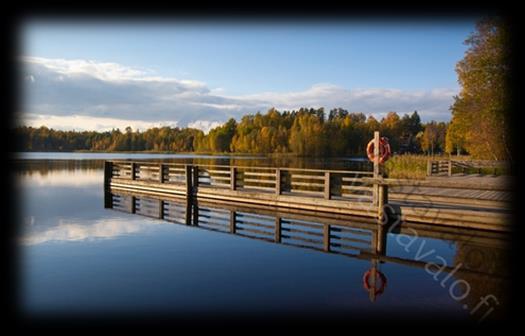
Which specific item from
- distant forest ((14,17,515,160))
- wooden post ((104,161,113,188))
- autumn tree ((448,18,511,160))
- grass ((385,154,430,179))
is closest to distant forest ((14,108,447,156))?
distant forest ((14,17,515,160))

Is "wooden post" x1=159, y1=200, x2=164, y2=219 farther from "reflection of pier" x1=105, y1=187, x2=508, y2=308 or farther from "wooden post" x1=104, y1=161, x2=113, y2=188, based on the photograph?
"wooden post" x1=104, y1=161, x2=113, y2=188

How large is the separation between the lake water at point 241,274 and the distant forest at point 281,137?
6661cm

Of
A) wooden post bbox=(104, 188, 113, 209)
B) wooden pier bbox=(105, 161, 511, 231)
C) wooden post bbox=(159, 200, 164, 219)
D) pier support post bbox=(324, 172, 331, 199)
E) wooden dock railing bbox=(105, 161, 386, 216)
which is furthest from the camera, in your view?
wooden post bbox=(104, 188, 113, 209)

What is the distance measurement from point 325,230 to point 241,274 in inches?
170

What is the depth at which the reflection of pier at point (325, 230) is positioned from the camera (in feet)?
26.2

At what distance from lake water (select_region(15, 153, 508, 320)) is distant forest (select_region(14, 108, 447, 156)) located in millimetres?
66611

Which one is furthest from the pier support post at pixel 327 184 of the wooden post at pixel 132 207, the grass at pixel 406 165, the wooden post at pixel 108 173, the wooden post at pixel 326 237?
the wooden post at pixel 108 173

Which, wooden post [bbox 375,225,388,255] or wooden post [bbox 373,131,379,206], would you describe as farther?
wooden post [bbox 373,131,379,206]

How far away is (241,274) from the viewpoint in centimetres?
756

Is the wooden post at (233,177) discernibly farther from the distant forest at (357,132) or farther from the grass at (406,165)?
the grass at (406,165)

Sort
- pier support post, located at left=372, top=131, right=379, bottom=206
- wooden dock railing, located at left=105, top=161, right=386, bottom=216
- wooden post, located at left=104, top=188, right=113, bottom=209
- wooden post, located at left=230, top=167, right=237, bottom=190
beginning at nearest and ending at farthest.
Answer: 1. pier support post, located at left=372, top=131, right=379, bottom=206
2. wooden dock railing, located at left=105, top=161, right=386, bottom=216
3. wooden post, located at left=230, top=167, right=237, bottom=190
4. wooden post, located at left=104, top=188, right=113, bottom=209

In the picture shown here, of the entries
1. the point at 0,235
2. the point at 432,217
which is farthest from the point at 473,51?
the point at 0,235

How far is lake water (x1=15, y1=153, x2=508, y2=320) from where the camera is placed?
593 cm

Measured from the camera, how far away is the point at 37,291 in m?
6.64
